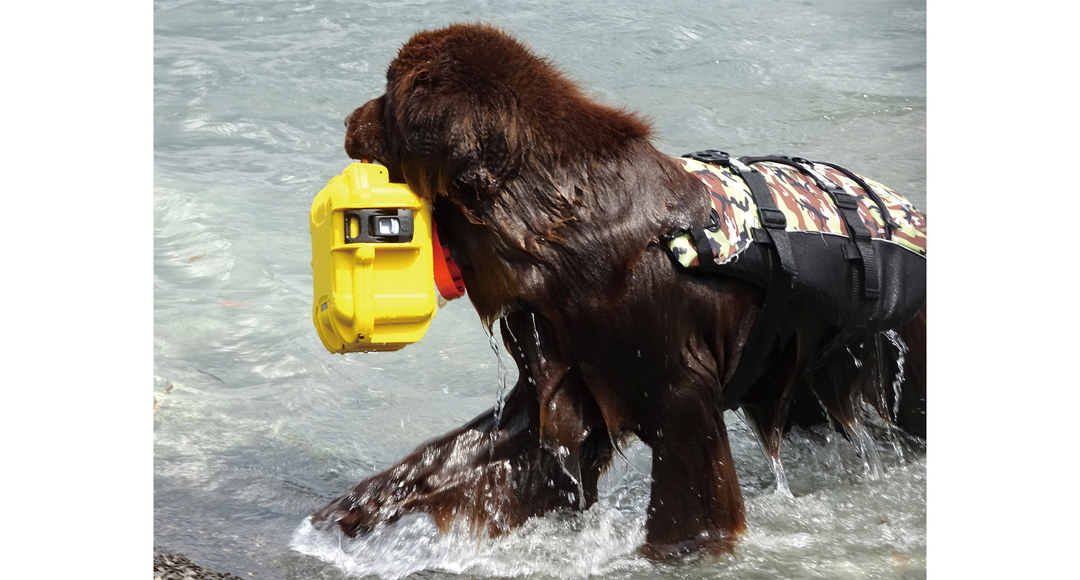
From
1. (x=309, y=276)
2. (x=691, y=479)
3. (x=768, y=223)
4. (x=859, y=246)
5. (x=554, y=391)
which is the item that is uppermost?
(x=768, y=223)

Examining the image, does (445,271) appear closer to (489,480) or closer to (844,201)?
(489,480)

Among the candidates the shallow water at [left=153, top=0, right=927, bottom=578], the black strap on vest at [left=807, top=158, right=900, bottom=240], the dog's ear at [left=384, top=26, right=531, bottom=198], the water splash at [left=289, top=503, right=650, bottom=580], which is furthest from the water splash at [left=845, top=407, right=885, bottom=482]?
the dog's ear at [left=384, top=26, right=531, bottom=198]

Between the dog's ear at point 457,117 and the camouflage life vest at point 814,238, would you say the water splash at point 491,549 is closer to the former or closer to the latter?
the camouflage life vest at point 814,238

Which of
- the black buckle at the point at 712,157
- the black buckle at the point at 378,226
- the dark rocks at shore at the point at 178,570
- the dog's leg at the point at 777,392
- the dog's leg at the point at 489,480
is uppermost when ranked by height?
the black buckle at the point at 712,157

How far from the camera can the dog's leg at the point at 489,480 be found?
143 inches

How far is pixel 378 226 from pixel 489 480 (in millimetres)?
1081

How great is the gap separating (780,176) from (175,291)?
3805 millimetres

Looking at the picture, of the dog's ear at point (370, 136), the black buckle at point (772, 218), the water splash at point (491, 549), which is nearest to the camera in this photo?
the dog's ear at point (370, 136)

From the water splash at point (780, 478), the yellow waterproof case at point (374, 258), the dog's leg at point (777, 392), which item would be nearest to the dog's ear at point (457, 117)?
the yellow waterproof case at point (374, 258)

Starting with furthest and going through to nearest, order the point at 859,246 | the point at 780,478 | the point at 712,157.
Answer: the point at 780,478, the point at 712,157, the point at 859,246

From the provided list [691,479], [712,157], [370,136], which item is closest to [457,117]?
[370,136]

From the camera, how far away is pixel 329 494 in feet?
13.8

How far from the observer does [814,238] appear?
347 cm

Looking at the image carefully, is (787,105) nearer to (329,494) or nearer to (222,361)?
(222,361)
